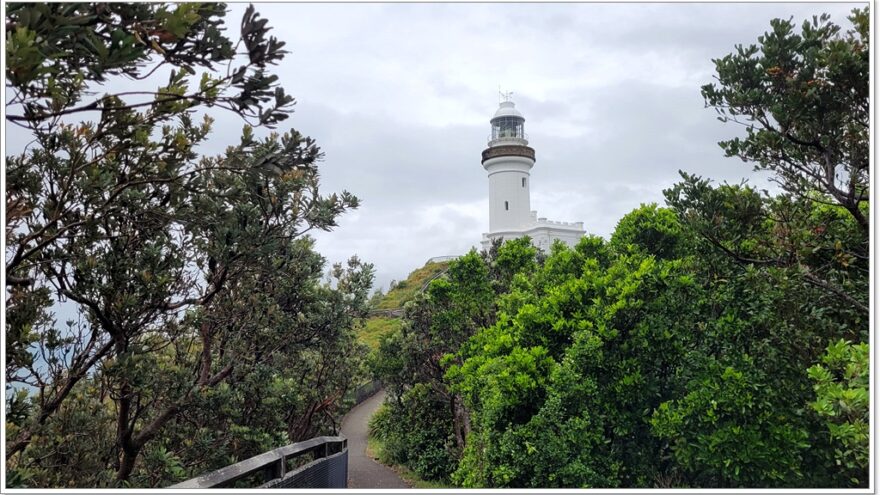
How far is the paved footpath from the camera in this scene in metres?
14.2

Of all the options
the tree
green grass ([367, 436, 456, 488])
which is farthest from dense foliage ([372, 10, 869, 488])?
green grass ([367, 436, 456, 488])

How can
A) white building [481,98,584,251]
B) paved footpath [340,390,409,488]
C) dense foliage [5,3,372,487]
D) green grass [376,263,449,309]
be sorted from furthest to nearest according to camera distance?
green grass [376,263,449,309] → white building [481,98,584,251] → paved footpath [340,390,409,488] → dense foliage [5,3,372,487]

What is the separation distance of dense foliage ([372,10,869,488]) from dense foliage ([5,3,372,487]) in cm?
391

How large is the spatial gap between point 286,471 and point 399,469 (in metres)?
10.2

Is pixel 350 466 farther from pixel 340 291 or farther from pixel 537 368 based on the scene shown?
pixel 537 368

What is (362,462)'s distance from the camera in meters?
17.4

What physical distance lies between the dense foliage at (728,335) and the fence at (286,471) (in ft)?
7.15

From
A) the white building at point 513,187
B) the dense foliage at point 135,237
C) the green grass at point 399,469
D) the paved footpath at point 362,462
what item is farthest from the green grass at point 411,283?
the dense foliage at point 135,237

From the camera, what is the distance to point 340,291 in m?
11.1

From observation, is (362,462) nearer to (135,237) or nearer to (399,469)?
(399,469)

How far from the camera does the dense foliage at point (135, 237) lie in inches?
134

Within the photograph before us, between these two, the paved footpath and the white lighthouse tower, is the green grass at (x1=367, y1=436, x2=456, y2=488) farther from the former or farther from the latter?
the white lighthouse tower

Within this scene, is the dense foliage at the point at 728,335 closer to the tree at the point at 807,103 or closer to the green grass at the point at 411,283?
the tree at the point at 807,103

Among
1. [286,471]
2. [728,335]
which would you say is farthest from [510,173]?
[286,471]
